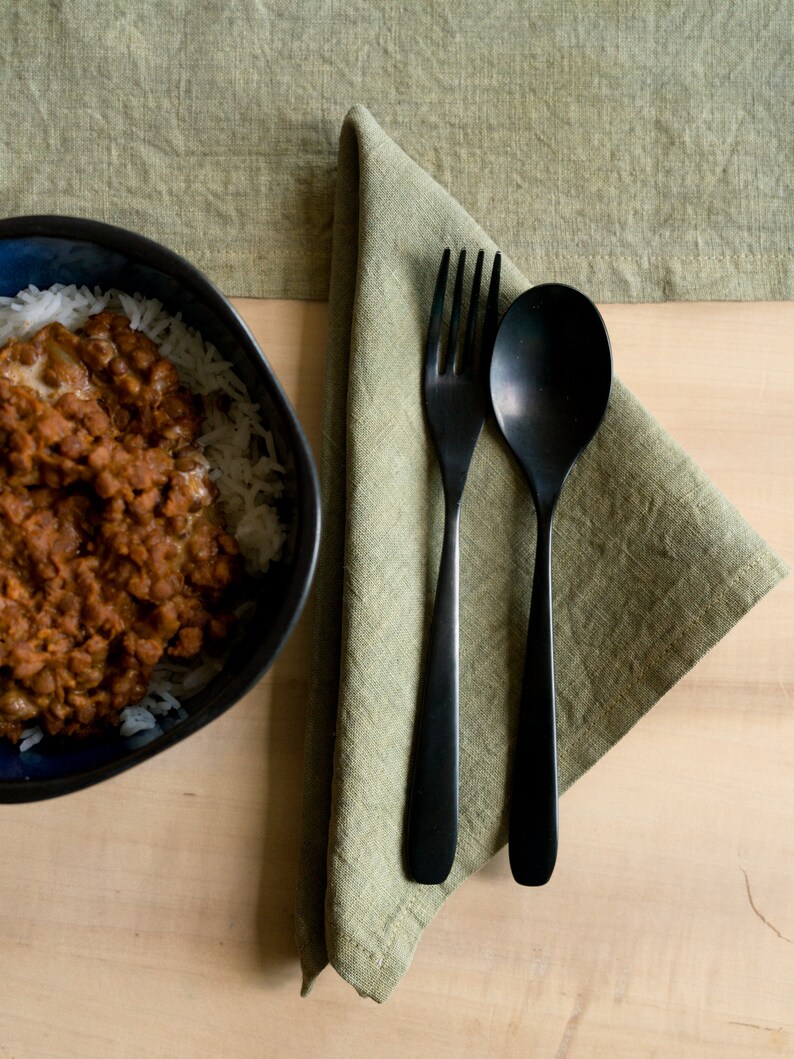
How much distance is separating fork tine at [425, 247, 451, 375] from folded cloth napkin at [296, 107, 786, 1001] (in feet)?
0.07

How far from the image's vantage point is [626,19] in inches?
56.3

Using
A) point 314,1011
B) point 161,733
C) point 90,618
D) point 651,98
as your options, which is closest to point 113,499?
point 90,618

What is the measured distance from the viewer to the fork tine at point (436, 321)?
1280 mm

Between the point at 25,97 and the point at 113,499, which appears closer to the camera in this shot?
the point at 113,499

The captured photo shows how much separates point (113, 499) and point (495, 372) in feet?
1.79

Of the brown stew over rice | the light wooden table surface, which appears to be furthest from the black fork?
the brown stew over rice

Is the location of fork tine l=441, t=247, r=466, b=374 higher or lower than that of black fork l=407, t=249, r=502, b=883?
higher

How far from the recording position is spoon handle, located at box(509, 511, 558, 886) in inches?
49.4

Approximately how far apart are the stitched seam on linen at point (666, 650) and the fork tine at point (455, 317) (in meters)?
0.49

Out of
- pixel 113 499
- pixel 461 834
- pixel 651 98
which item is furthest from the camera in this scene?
pixel 651 98

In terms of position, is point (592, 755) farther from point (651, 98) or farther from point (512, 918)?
point (651, 98)

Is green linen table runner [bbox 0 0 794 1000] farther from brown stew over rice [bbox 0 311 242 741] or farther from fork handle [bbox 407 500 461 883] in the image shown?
brown stew over rice [bbox 0 311 242 741]

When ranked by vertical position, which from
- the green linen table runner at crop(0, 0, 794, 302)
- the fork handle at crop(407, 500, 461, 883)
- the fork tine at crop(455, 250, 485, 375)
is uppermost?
the green linen table runner at crop(0, 0, 794, 302)

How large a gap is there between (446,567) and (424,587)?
0.15ft
